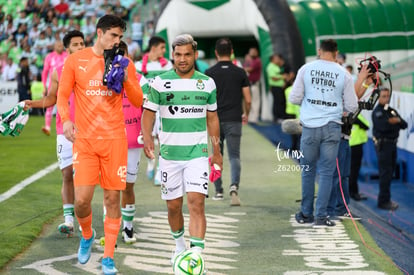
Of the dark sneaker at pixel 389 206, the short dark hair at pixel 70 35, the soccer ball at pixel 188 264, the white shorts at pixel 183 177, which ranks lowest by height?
the dark sneaker at pixel 389 206

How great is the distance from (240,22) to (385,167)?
14.0 meters

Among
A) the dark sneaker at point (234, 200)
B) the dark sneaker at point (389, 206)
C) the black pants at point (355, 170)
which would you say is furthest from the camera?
the black pants at point (355, 170)

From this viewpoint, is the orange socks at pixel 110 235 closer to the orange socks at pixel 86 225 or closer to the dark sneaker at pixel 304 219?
the orange socks at pixel 86 225

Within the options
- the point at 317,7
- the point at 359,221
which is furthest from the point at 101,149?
the point at 317,7

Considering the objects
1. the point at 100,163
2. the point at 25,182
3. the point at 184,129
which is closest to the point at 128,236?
the point at 100,163

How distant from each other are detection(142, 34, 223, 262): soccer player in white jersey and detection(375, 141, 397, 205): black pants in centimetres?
633

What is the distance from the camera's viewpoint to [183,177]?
770cm

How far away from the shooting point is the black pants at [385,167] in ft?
44.0

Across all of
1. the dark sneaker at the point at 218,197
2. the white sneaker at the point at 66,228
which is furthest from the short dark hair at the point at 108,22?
the dark sneaker at the point at 218,197

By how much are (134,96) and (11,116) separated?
1.40m

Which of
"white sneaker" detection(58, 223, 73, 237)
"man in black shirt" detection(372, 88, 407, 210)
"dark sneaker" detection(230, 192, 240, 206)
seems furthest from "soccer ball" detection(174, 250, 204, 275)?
"man in black shirt" detection(372, 88, 407, 210)

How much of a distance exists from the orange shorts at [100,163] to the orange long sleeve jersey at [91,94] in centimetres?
7

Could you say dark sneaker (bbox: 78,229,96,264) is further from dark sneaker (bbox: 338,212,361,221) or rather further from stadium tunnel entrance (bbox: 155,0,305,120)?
stadium tunnel entrance (bbox: 155,0,305,120)

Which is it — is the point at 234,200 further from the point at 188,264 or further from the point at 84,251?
the point at 188,264
